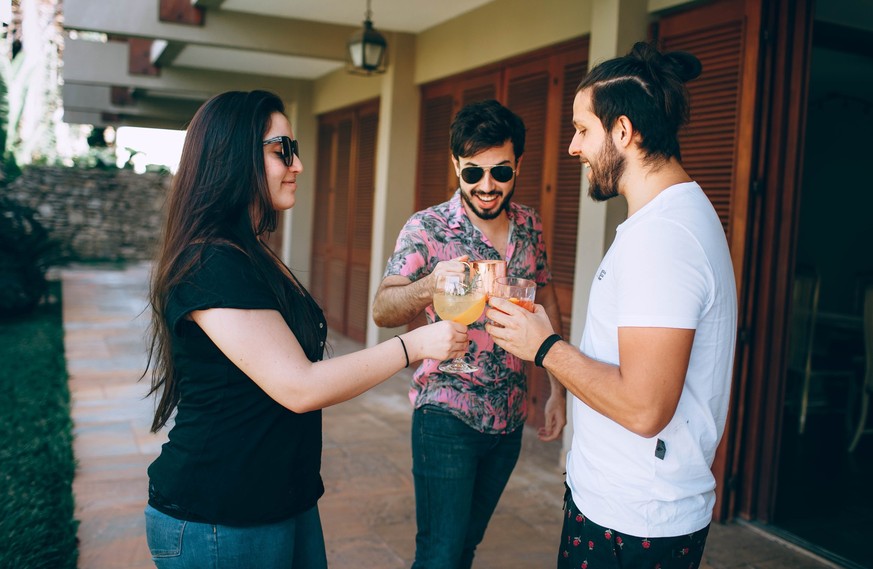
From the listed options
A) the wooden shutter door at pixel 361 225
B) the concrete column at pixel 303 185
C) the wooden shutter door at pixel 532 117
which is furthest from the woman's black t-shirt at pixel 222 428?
the concrete column at pixel 303 185

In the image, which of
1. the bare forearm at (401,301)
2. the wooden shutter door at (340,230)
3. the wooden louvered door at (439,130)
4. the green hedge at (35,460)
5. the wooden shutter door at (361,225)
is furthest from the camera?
the wooden shutter door at (340,230)

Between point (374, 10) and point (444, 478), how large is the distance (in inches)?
206

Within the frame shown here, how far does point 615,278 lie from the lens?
1563mm

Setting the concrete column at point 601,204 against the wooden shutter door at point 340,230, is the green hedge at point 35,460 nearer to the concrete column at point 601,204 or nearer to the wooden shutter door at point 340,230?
the concrete column at point 601,204

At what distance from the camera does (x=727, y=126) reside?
3838mm

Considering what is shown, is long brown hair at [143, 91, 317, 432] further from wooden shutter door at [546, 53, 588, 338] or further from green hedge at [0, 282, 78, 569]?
wooden shutter door at [546, 53, 588, 338]

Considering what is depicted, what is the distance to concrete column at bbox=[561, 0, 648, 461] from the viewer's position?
4.25 metres

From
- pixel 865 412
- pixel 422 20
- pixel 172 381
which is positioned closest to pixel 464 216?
pixel 172 381

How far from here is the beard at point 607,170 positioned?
5.40 ft

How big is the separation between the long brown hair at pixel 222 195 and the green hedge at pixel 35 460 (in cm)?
220

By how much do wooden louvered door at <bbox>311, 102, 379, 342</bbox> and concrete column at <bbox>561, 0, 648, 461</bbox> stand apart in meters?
4.04

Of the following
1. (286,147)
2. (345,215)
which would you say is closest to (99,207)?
(345,215)

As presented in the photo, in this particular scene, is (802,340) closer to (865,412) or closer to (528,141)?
(865,412)

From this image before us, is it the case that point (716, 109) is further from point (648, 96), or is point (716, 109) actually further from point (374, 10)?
point (374, 10)
